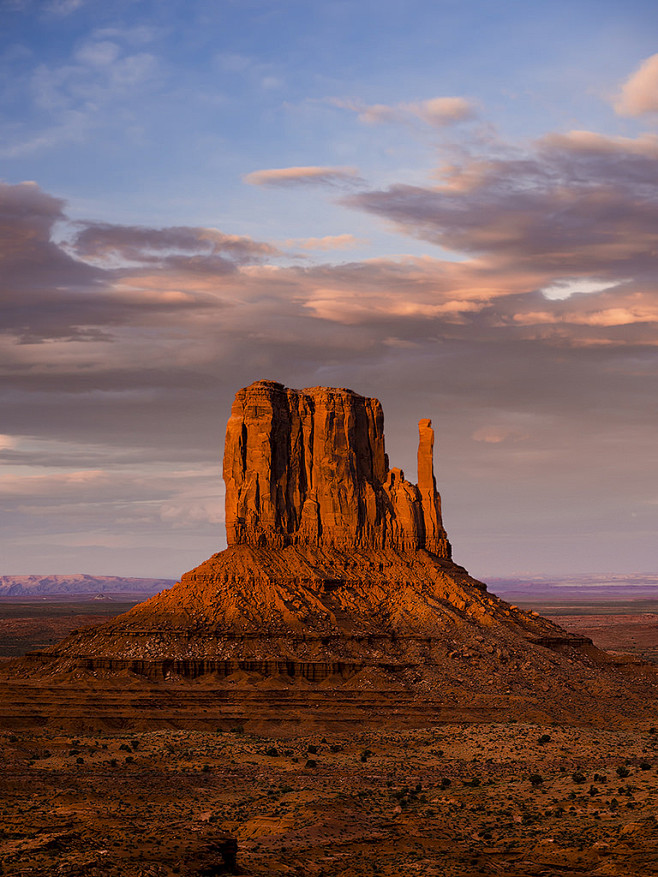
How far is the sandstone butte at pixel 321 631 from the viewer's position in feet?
325

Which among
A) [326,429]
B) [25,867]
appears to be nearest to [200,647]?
[326,429]

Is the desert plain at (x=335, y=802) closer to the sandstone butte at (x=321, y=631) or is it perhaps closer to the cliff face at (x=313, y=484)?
the sandstone butte at (x=321, y=631)

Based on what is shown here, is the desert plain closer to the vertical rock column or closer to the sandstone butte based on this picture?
the sandstone butte

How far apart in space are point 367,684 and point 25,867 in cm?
5875

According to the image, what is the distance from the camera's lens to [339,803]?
60.3 metres

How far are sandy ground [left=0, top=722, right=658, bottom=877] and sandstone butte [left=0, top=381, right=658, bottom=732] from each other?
1125 cm

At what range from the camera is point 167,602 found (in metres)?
113

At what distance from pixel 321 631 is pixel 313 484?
18.3 m

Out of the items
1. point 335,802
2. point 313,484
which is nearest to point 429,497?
point 313,484

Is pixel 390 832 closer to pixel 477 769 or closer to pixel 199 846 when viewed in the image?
pixel 199 846

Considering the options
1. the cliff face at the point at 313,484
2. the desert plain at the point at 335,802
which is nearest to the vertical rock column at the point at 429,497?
the cliff face at the point at 313,484

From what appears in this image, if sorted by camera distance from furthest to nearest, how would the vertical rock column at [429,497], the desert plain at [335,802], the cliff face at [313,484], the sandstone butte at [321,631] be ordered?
the vertical rock column at [429,497], the cliff face at [313,484], the sandstone butte at [321,631], the desert plain at [335,802]

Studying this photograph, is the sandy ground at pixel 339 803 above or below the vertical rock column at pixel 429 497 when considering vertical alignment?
below

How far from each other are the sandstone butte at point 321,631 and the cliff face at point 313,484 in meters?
0.14
